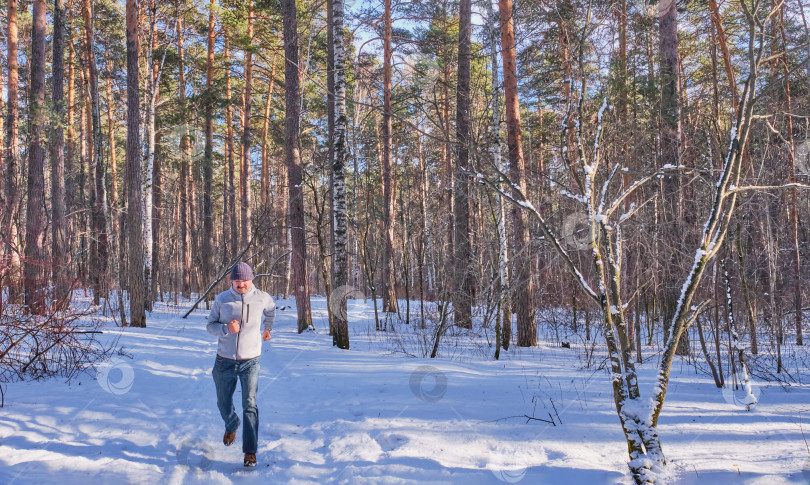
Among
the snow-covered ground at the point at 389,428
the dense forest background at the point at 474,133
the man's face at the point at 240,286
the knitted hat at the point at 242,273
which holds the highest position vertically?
the dense forest background at the point at 474,133

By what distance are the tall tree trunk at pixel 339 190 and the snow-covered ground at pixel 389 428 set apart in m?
1.79

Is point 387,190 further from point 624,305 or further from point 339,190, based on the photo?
point 624,305

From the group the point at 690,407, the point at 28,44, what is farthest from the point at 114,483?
the point at 28,44

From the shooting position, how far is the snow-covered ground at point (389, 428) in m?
3.51

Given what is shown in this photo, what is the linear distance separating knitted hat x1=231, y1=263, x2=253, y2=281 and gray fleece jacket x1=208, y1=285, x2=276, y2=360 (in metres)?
0.14

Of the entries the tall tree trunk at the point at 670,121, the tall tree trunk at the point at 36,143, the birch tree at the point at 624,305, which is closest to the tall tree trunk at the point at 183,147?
the tall tree trunk at the point at 36,143

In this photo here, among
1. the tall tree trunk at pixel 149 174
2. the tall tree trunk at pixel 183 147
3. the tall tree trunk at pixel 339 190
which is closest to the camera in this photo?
the tall tree trunk at pixel 339 190

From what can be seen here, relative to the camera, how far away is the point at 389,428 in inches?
175

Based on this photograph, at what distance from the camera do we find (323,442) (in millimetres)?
4293

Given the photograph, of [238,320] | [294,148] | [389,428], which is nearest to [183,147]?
[294,148]

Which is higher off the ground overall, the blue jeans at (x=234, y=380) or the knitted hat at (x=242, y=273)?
the knitted hat at (x=242, y=273)

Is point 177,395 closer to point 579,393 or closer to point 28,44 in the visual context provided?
point 579,393

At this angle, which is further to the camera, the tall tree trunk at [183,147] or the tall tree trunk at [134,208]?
the tall tree trunk at [183,147]

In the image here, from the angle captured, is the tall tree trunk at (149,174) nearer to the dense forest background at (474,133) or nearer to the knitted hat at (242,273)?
the dense forest background at (474,133)
